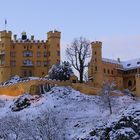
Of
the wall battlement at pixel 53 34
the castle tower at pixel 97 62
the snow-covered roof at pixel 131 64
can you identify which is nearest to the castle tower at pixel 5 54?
the wall battlement at pixel 53 34

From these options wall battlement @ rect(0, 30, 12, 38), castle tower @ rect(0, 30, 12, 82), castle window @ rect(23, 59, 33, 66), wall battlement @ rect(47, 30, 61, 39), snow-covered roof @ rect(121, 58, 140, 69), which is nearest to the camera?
castle tower @ rect(0, 30, 12, 82)

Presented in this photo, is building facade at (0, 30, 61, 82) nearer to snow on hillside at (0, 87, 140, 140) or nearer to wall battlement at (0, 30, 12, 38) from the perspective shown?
wall battlement at (0, 30, 12, 38)

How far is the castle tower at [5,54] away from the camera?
119 meters

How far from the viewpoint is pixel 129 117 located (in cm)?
6794

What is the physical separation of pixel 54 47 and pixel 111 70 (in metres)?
15.8

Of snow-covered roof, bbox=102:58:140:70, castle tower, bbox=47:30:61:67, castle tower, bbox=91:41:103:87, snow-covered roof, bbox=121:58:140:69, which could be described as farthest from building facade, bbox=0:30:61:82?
snow-covered roof, bbox=121:58:140:69

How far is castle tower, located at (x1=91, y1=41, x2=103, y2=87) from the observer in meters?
121

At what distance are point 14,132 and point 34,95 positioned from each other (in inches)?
1115

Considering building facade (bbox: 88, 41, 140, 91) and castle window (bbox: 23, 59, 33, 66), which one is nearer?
building facade (bbox: 88, 41, 140, 91)

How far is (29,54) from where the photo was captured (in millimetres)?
123062

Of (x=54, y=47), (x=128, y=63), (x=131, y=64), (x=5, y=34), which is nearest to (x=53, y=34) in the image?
(x=54, y=47)

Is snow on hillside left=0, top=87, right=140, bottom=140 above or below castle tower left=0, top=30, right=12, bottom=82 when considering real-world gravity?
below

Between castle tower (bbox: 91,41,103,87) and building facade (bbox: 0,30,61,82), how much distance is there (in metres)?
8.49

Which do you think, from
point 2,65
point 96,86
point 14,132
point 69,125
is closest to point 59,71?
point 96,86
